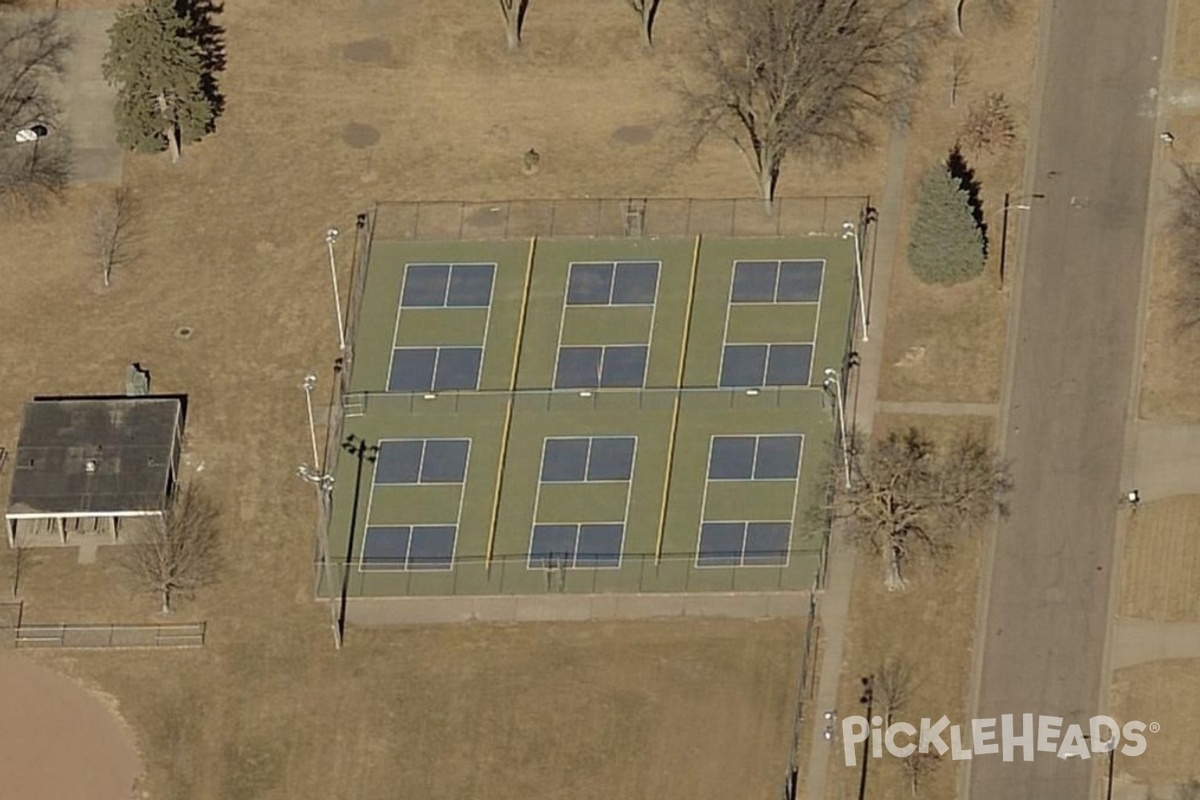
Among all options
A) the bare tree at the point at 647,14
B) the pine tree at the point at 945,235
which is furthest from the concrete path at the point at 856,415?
the bare tree at the point at 647,14

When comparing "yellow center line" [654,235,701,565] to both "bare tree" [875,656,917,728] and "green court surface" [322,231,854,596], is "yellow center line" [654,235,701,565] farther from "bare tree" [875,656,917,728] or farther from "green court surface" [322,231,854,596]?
"bare tree" [875,656,917,728]

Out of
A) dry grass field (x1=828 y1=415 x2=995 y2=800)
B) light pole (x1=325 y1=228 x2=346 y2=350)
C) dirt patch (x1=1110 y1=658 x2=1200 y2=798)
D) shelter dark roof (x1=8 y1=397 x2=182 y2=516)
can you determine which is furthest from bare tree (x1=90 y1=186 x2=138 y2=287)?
dirt patch (x1=1110 y1=658 x2=1200 y2=798)


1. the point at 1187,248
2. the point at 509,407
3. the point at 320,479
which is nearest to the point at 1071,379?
the point at 1187,248

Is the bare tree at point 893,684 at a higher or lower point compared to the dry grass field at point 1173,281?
lower

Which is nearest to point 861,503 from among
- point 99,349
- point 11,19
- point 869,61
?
point 869,61

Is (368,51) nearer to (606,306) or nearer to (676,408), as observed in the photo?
(606,306)

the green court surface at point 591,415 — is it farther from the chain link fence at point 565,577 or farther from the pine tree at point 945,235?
the pine tree at point 945,235
